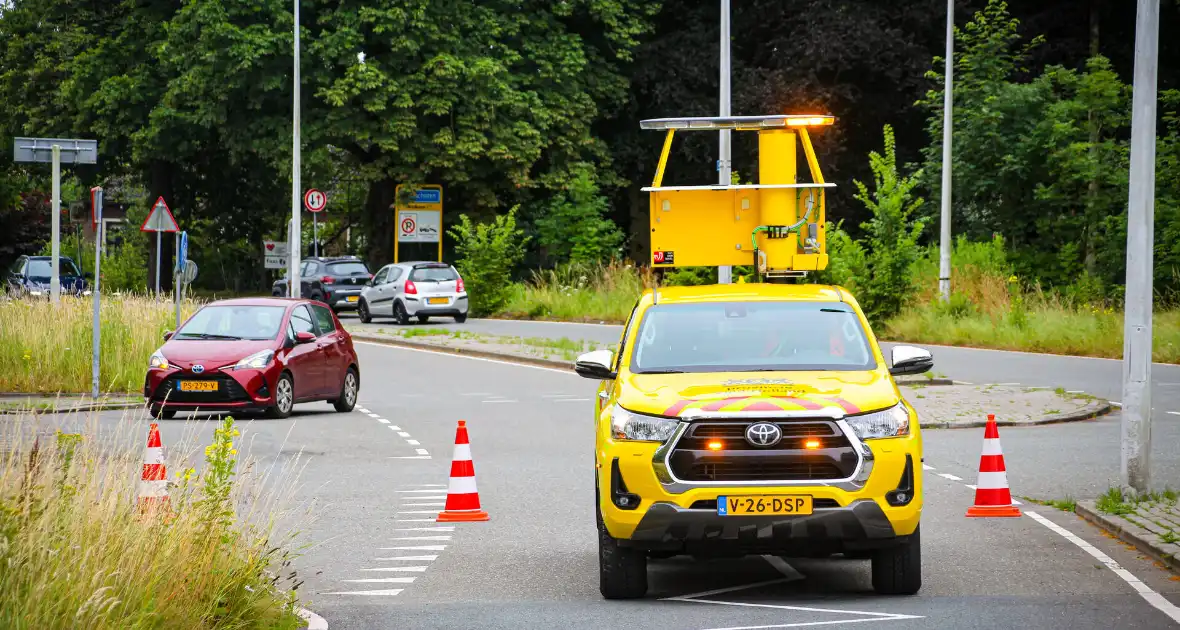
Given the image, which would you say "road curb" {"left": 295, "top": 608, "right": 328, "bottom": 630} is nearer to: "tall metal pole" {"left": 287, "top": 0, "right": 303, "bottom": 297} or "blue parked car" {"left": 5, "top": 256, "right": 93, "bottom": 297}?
"tall metal pole" {"left": 287, "top": 0, "right": 303, "bottom": 297}

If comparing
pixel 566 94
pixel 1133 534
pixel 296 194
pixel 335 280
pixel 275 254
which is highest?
pixel 566 94

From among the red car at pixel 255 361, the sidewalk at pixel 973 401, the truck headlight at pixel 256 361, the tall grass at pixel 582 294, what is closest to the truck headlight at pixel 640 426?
the sidewalk at pixel 973 401

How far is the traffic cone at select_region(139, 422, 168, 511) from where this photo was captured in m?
7.79

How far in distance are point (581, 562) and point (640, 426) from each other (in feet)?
6.15

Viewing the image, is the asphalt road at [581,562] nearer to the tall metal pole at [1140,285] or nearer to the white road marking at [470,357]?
the tall metal pole at [1140,285]

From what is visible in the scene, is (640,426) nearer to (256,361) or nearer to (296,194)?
(256,361)

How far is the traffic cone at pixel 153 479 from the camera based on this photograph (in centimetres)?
779

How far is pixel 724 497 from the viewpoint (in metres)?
8.51

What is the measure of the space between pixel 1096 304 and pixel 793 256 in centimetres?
1514

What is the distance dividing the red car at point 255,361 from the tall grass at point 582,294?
19397mm

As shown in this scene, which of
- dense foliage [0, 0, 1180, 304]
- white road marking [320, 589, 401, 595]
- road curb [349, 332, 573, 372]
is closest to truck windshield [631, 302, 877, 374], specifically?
white road marking [320, 589, 401, 595]

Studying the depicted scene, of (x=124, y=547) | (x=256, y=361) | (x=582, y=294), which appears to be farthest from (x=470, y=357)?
(x=124, y=547)

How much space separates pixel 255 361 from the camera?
66.8 ft

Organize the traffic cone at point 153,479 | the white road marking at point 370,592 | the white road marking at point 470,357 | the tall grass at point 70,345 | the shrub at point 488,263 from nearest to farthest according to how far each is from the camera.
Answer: the traffic cone at point 153,479
the white road marking at point 370,592
the tall grass at point 70,345
the white road marking at point 470,357
the shrub at point 488,263
